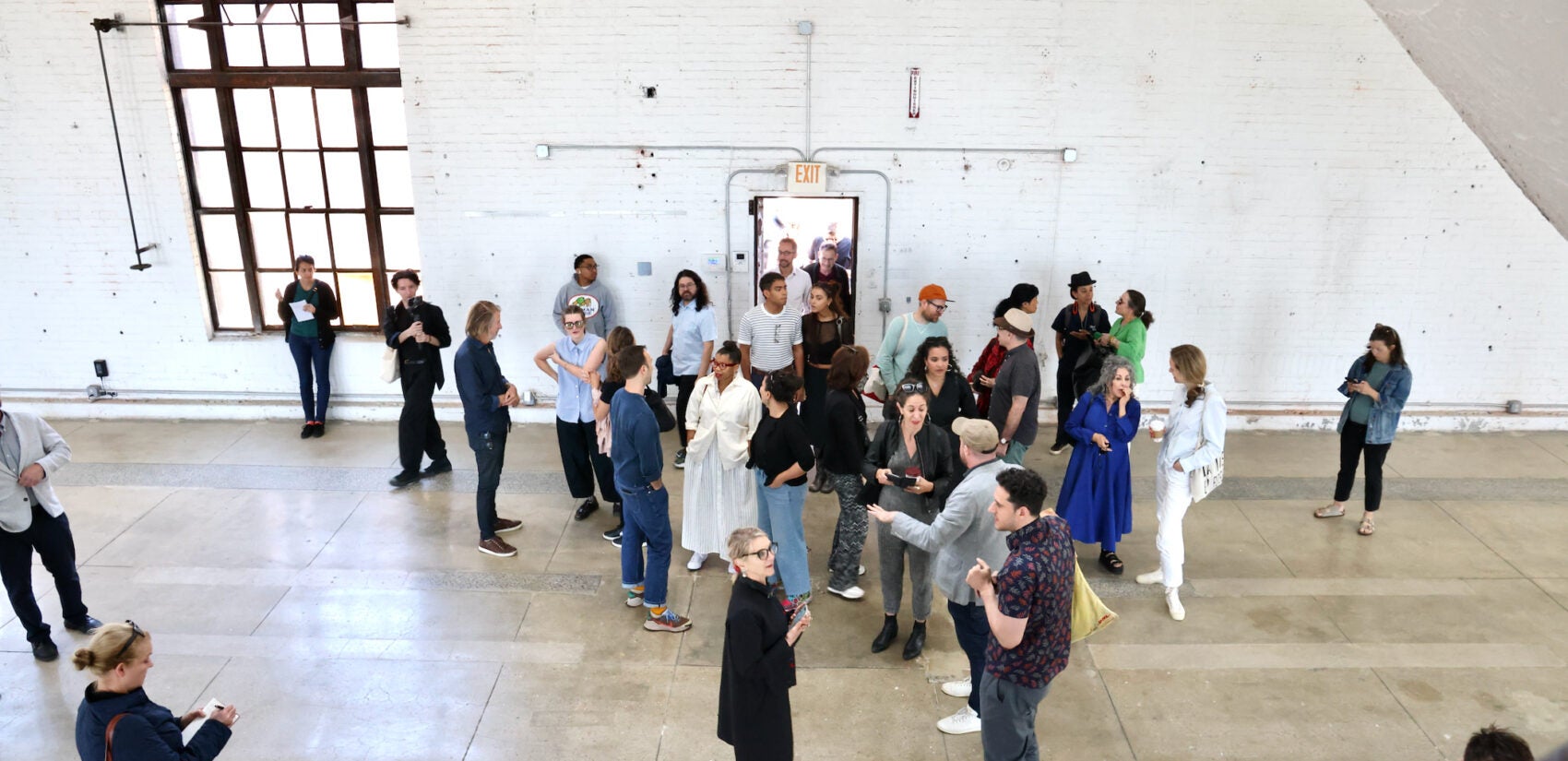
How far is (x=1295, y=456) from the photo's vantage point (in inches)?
322

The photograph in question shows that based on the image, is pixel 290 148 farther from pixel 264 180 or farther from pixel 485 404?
pixel 485 404

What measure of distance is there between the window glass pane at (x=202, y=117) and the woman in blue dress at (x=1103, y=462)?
25.0 feet

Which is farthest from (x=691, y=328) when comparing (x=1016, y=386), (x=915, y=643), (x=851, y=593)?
(x=915, y=643)

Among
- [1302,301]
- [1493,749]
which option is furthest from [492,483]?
[1302,301]

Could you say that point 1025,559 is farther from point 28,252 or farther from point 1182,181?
point 28,252

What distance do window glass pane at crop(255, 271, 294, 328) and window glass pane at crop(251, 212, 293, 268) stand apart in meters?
0.08

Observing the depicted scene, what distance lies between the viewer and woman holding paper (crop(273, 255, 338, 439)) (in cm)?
812

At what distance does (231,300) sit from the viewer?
8.80 metres

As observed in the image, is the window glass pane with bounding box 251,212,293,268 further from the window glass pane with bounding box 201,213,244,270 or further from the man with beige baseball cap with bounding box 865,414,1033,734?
the man with beige baseball cap with bounding box 865,414,1033,734

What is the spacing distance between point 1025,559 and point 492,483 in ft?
13.0

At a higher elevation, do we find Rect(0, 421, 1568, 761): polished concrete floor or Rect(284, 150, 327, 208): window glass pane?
Rect(284, 150, 327, 208): window glass pane

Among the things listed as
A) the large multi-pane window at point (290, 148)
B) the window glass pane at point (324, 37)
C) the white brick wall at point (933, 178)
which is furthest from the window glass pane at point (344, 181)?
the window glass pane at point (324, 37)

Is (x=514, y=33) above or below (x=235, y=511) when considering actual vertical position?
above

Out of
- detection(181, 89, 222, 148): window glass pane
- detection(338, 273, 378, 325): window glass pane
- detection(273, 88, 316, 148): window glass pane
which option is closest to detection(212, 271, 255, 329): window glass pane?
detection(338, 273, 378, 325): window glass pane
